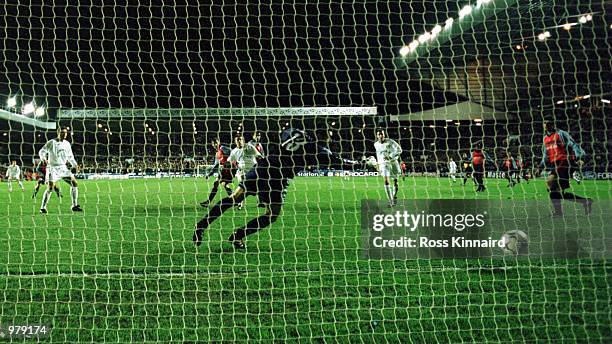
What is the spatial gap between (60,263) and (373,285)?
11.3 feet

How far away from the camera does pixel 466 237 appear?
19.5ft

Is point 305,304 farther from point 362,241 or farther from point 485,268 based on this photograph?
point 362,241

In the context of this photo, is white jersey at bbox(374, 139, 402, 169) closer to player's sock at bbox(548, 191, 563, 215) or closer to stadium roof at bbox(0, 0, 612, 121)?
stadium roof at bbox(0, 0, 612, 121)

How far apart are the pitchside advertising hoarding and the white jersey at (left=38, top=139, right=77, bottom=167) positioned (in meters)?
6.21

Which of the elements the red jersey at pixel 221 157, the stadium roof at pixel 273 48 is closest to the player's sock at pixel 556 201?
the stadium roof at pixel 273 48

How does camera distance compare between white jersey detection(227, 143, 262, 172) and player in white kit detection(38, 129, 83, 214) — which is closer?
white jersey detection(227, 143, 262, 172)

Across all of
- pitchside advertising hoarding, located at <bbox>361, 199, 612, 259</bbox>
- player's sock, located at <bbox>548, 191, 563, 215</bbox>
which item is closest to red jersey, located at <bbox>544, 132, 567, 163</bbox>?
player's sock, located at <bbox>548, 191, 563, 215</bbox>

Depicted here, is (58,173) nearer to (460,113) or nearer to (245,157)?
(245,157)

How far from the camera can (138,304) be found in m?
4.22

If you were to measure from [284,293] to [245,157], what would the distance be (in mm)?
5312

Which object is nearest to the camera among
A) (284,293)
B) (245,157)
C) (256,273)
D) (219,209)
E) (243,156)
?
(284,293)

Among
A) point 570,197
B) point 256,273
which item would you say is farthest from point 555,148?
point 256,273

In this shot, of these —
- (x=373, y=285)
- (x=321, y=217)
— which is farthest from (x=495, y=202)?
(x=373, y=285)

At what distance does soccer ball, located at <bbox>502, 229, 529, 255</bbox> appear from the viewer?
577 cm
